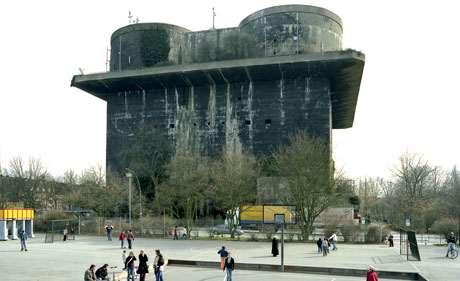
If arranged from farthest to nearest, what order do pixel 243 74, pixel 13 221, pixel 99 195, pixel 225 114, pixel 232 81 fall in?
pixel 232 81, pixel 225 114, pixel 243 74, pixel 99 195, pixel 13 221

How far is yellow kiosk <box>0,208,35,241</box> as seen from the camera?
3512cm

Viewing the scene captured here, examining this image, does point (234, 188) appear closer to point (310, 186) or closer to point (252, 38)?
point (310, 186)

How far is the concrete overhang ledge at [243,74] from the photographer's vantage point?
48719 mm

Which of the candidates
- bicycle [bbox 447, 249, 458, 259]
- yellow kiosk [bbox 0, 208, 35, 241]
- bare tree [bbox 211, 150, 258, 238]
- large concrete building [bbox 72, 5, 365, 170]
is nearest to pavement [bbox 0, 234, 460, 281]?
bicycle [bbox 447, 249, 458, 259]

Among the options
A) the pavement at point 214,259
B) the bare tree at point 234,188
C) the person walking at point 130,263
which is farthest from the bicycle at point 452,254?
the person walking at point 130,263

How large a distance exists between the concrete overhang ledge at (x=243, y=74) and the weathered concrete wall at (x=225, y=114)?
1177mm

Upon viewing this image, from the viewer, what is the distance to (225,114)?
54.5m

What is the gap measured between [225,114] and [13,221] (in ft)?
90.7

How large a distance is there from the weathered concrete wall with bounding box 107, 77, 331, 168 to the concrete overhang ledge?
1177 mm

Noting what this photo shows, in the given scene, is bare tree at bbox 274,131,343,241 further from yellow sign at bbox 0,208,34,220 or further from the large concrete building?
yellow sign at bbox 0,208,34,220

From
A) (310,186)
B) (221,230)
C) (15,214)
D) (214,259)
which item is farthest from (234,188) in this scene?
(15,214)

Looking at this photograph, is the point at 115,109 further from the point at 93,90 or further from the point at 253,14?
the point at 253,14

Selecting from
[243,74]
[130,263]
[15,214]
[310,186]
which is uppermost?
[243,74]

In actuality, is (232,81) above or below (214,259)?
above
